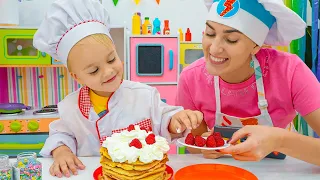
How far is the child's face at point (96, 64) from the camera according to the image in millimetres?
1299

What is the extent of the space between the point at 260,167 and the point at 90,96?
75 cm

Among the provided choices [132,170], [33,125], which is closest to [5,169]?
[132,170]

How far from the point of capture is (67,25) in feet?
4.34

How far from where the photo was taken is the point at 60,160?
1229 mm

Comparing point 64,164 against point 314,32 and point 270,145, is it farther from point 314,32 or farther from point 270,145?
point 314,32

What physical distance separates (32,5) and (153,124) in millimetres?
2765

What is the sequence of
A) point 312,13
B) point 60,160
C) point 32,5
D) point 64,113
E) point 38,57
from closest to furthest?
point 60,160
point 64,113
point 312,13
point 38,57
point 32,5

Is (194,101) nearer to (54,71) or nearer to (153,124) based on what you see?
(153,124)

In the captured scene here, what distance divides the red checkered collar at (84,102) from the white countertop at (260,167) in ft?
0.68

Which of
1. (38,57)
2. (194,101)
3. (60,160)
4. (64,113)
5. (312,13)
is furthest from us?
(38,57)

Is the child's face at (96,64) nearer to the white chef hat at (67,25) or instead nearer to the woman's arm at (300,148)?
the white chef hat at (67,25)

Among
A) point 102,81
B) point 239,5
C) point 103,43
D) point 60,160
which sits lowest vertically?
point 60,160

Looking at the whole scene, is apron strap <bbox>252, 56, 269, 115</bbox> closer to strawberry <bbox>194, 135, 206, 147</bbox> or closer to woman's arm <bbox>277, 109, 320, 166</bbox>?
woman's arm <bbox>277, 109, 320, 166</bbox>

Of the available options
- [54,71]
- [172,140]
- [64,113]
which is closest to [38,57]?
[54,71]
